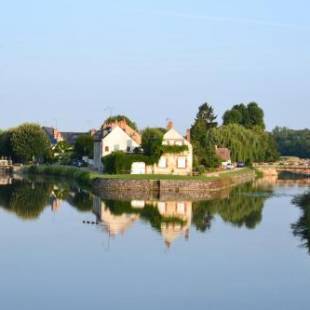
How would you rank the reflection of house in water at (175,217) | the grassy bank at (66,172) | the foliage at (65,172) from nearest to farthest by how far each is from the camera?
1. the reflection of house in water at (175,217)
2. the grassy bank at (66,172)
3. the foliage at (65,172)

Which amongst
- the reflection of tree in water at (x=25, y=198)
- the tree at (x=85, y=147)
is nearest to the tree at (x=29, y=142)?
the tree at (x=85, y=147)

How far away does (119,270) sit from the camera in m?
25.7

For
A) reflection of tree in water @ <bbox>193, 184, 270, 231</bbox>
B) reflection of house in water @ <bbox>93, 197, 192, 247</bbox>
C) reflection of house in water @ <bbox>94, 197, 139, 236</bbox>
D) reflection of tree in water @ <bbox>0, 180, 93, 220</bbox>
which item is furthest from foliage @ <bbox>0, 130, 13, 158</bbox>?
reflection of house in water @ <bbox>94, 197, 139, 236</bbox>

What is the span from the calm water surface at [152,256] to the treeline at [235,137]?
976 inches

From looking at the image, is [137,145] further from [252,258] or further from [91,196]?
[252,258]

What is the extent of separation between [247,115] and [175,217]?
2996 inches

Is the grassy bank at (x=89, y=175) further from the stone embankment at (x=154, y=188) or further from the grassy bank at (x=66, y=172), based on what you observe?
the stone embankment at (x=154, y=188)

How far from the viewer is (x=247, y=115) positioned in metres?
116

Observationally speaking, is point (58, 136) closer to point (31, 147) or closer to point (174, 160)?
point (31, 147)

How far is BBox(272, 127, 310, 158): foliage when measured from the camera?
161 m

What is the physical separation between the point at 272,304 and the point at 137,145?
48.5m

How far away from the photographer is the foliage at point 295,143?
527 feet

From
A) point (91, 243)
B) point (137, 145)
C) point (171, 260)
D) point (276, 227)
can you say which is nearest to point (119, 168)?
point (137, 145)

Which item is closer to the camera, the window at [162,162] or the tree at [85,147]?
the window at [162,162]
